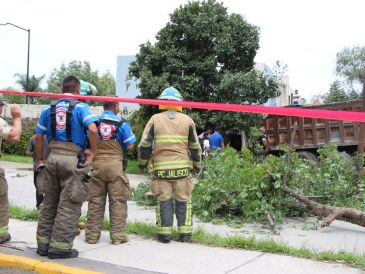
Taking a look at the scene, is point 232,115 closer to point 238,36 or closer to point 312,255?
point 238,36

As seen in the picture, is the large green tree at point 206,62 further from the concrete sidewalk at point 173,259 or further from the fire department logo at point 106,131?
the concrete sidewalk at point 173,259

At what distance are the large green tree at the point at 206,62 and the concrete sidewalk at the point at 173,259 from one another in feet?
37.5

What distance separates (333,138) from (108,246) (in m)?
11.2

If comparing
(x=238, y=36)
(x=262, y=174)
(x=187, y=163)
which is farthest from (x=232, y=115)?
(x=187, y=163)

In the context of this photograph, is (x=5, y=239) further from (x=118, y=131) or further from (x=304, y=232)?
(x=304, y=232)

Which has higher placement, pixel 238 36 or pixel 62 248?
pixel 238 36

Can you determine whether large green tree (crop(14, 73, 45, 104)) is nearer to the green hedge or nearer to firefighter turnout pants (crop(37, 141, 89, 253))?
the green hedge

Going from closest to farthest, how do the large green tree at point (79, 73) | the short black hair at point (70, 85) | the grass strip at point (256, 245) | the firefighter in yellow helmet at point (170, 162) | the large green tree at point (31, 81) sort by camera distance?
the grass strip at point (256, 245) < the short black hair at point (70, 85) < the firefighter in yellow helmet at point (170, 162) < the large green tree at point (31, 81) < the large green tree at point (79, 73)

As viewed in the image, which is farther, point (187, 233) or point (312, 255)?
point (187, 233)

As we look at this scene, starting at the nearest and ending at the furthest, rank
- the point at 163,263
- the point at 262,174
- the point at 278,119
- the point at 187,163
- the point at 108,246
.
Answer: the point at 163,263 → the point at 108,246 → the point at 187,163 → the point at 262,174 → the point at 278,119

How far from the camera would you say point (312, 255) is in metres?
5.13

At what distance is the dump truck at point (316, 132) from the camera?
14938 mm

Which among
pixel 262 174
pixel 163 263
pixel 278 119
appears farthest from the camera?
pixel 278 119

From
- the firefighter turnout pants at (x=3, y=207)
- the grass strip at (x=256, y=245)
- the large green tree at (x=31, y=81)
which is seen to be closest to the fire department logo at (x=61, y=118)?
the firefighter turnout pants at (x=3, y=207)
